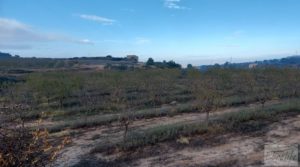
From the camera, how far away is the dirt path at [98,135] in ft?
43.9

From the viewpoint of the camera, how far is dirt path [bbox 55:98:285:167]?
527 inches

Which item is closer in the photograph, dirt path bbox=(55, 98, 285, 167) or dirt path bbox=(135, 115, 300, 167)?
dirt path bbox=(135, 115, 300, 167)

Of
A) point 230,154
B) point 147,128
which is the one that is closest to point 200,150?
point 230,154

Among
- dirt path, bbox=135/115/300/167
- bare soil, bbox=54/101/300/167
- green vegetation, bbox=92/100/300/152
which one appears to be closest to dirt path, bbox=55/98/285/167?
bare soil, bbox=54/101/300/167

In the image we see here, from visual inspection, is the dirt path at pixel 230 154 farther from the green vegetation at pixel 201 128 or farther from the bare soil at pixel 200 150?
the green vegetation at pixel 201 128

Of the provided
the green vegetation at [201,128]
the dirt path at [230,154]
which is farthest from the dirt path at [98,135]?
the dirt path at [230,154]

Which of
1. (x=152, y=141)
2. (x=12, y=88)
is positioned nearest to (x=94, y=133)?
(x=152, y=141)

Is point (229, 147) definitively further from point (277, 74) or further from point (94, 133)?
point (277, 74)

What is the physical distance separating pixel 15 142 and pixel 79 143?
35.7 ft

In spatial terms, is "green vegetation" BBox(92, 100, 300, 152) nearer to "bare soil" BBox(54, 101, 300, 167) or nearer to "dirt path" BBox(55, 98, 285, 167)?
"bare soil" BBox(54, 101, 300, 167)

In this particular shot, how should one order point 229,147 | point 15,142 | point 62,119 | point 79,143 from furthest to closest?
point 62,119 < point 79,143 < point 229,147 < point 15,142

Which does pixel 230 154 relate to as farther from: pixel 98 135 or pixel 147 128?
pixel 98 135

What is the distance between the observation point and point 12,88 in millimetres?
30375

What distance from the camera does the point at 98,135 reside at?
54.9 feet
